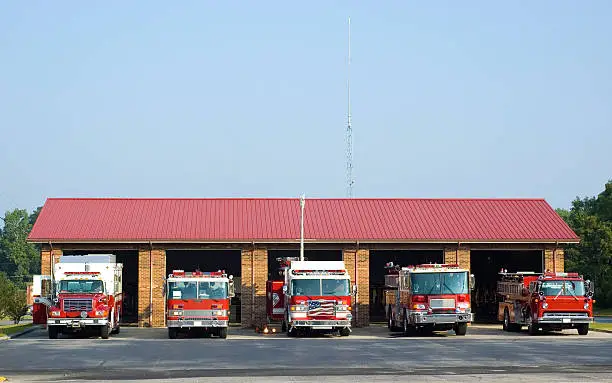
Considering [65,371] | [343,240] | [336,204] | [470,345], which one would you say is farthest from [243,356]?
[336,204]

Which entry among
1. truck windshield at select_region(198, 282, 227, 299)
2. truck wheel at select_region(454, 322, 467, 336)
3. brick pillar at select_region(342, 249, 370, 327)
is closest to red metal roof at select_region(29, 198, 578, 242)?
brick pillar at select_region(342, 249, 370, 327)

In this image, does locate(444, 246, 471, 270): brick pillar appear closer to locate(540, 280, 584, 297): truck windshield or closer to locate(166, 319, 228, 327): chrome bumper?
locate(540, 280, 584, 297): truck windshield

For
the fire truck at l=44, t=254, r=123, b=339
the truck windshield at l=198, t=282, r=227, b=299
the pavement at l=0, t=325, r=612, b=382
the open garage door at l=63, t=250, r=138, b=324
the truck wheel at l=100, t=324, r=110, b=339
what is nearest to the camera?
the pavement at l=0, t=325, r=612, b=382

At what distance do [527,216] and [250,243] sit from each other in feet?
50.6

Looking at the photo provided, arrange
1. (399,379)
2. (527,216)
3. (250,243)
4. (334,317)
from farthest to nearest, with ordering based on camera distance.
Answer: (527,216)
(250,243)
(334,317)
(399,379)

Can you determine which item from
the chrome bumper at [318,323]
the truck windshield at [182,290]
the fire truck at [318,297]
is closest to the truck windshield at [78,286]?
the truck windshield at [182,290]

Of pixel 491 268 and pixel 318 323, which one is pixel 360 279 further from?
pixel 491 268

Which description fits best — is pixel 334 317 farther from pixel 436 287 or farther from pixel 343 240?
pixel 343 240

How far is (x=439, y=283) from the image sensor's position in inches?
1772

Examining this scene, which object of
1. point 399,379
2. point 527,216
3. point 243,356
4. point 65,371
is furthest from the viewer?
point 527,216

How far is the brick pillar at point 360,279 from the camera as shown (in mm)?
54344

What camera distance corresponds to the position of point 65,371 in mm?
27594

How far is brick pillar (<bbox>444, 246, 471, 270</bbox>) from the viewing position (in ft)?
180

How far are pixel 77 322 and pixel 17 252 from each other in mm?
120631
